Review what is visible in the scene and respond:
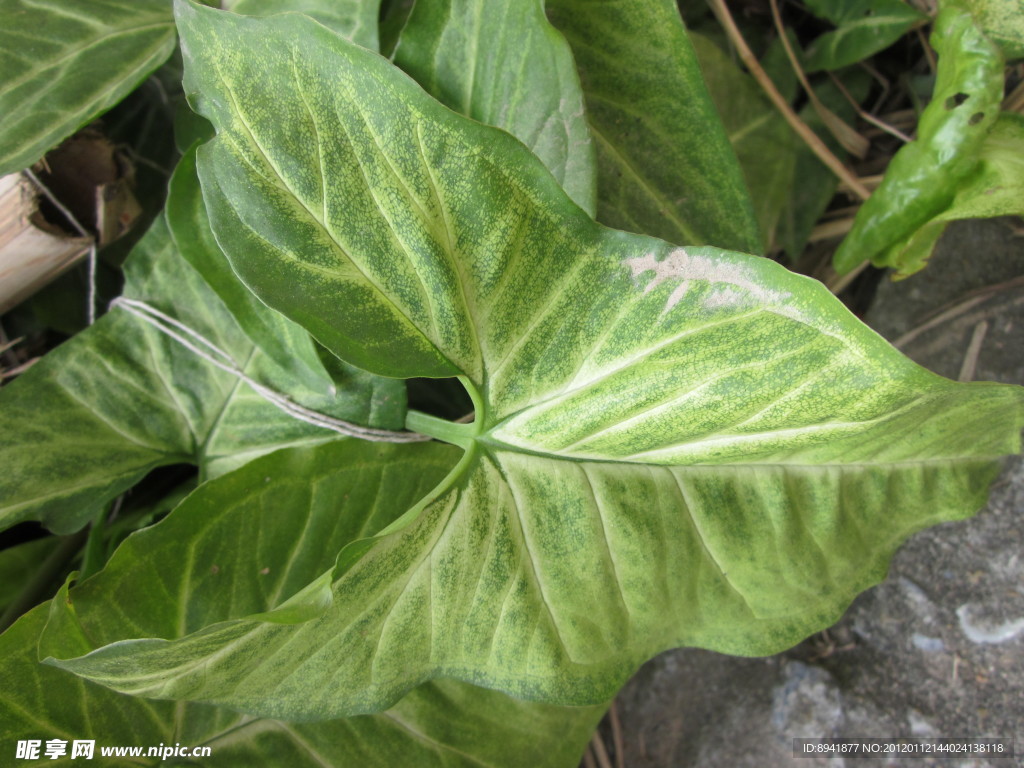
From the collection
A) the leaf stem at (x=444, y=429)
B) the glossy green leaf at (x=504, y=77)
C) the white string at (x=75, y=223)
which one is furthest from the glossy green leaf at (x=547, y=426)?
the white string at (x=75, y=223)

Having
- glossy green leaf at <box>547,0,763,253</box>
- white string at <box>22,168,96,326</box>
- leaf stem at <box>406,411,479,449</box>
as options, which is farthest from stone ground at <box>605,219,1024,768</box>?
white string at <box>22,168,96,326</box>

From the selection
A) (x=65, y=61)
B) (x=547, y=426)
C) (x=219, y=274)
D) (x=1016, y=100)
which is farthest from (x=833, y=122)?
(x=65, y=61)

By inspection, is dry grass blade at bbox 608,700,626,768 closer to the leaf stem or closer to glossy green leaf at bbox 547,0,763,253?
the leaf stem

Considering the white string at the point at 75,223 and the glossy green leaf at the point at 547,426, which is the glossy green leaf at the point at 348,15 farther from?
the white string at the point at 75,223

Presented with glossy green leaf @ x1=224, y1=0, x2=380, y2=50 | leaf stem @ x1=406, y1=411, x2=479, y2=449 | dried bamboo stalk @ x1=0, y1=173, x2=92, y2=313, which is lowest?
leaf stem @ x1=406, y1=411, x2=479, y2=449

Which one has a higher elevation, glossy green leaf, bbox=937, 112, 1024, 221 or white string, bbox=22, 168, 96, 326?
glossy green leaf, bbox=937, 112, 1024, 221

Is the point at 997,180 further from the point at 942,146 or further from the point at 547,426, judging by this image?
the point at 547,426
